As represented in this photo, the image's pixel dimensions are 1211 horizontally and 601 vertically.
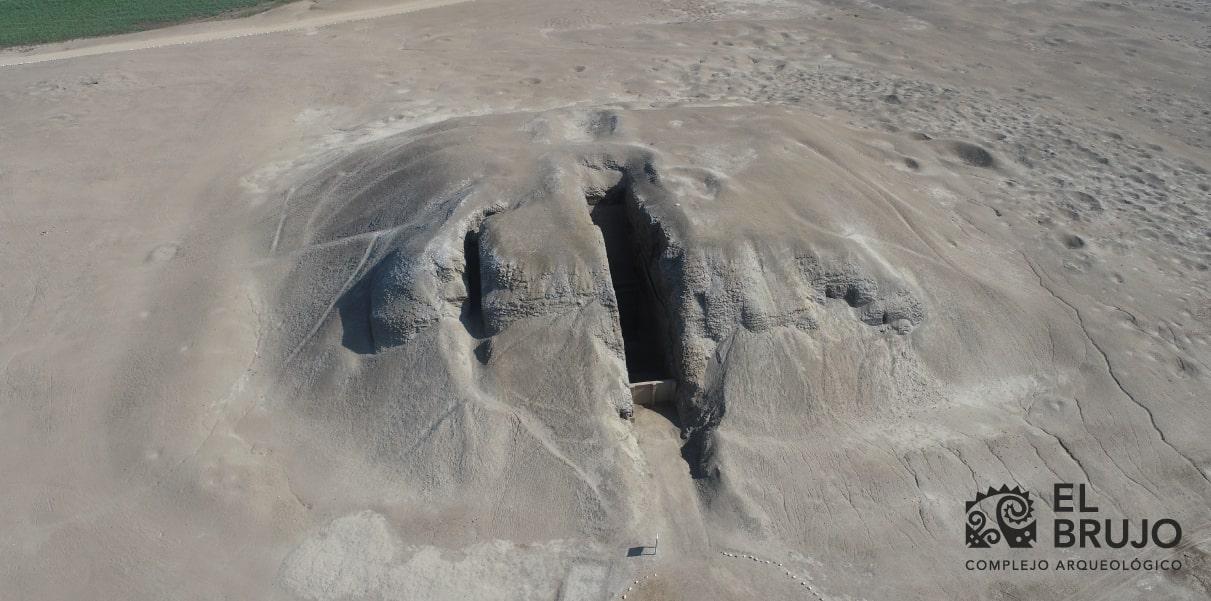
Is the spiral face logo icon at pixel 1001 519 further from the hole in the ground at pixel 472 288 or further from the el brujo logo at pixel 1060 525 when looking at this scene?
the hole in the ground at pixel 472 288

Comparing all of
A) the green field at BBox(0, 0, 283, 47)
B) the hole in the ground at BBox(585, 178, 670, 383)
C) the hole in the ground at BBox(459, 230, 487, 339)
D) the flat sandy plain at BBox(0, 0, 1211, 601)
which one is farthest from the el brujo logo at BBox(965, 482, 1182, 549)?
the green field at BBox(0, 0, 283, 47)

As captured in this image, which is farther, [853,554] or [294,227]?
[294,227]

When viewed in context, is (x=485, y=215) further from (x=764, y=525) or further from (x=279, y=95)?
(x=279, y=95)

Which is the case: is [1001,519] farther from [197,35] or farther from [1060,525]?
[197,35]

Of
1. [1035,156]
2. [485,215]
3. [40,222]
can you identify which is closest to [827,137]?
[1035,156]

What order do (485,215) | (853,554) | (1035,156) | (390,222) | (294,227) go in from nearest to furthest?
1. (853,554)
2. (485,215)
3. (390,222)
4. (294,227)
5. (1035,156)

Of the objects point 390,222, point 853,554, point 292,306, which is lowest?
point 853,554
